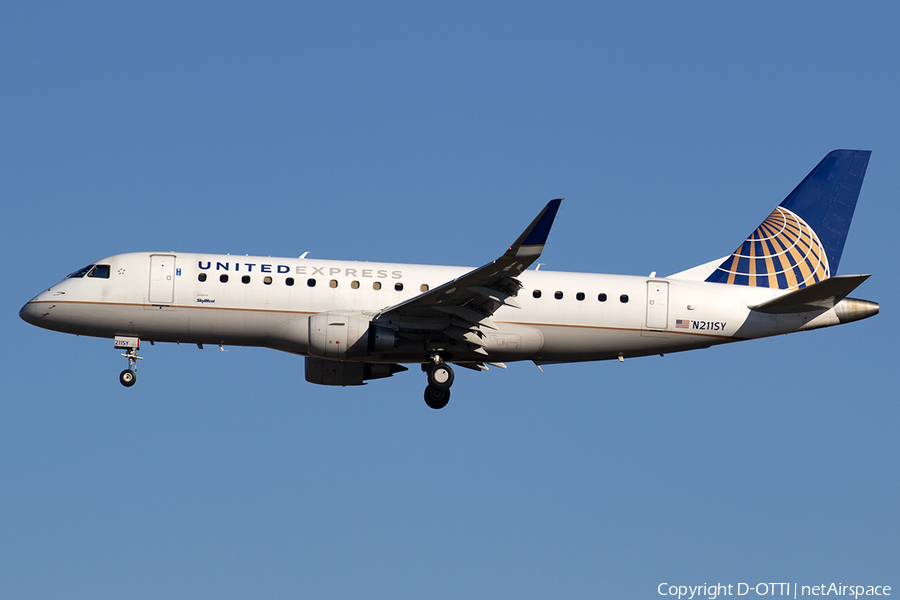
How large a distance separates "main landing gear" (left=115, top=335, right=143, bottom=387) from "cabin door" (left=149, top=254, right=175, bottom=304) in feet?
4.88

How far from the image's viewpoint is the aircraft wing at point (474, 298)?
28.5 m

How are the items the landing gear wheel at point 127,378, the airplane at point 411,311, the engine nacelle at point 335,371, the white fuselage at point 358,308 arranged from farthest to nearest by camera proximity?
the engine nacelle at point 335,371 < the landing gear wheel at point 127,378 < the white fuselage at point 358,308 < the airplane at point 411,311

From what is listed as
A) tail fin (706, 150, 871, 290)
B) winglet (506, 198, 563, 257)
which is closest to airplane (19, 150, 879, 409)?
tail fin (706, 150, 871, 290)

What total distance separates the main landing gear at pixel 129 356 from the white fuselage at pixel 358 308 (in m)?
0.22

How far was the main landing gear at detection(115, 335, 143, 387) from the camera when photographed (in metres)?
33.2

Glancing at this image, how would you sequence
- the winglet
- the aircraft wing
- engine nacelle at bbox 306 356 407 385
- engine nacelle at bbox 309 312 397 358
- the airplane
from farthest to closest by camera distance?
engine nacelle at bbox 306 356 407 385, the airplane, engine nacelle at bbox 309 312 397 358, the aircraft wing, the winglet

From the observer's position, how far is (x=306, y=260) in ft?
111

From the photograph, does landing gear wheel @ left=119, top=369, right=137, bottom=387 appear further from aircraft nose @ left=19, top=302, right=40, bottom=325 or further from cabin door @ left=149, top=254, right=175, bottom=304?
aircraft nose @ left=19, top=302, right=40, bottom=325

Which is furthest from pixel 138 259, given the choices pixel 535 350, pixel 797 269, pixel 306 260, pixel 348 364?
pixel 797 269

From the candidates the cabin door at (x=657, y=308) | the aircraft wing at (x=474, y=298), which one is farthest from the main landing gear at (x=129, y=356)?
the cabin door at (x=657, y=308)

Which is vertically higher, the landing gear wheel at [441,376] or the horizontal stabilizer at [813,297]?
the horizontal stabilizer at [813,297]

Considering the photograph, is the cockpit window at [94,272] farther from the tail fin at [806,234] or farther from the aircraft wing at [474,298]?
the tail fin at [806,234]

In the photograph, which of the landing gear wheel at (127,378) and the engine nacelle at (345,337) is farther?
the landing gear wheel at (127,378)

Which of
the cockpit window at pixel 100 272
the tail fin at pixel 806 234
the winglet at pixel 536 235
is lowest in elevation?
the winglet at pixel 536 235
